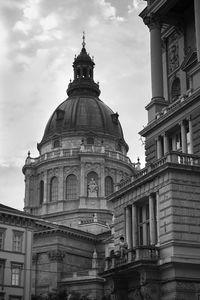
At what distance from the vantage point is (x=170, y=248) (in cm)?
3647

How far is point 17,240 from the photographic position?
206ft

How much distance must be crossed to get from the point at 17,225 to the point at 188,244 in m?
29.7

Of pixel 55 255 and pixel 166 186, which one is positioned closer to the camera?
A: pixel 166 186

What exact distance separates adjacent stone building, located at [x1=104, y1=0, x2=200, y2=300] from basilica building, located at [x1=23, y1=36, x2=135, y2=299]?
1511 inches

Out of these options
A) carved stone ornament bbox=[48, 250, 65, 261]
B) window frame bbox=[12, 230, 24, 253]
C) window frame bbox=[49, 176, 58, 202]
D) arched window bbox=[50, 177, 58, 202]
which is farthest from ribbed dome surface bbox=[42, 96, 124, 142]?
window frame bbox=[12, 230, 24, 253]

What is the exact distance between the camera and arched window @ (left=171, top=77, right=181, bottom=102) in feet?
A: 152

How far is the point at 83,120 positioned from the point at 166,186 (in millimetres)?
68863

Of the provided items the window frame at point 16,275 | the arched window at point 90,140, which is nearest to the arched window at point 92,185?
the arched window at point 90,140

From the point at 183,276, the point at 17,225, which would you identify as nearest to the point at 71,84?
the point at 17,225

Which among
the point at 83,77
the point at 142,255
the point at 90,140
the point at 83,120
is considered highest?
the point at 83,77

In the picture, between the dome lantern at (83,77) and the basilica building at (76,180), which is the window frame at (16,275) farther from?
the dome lantern at (83,77)

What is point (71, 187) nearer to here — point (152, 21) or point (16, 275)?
point (16, 275)

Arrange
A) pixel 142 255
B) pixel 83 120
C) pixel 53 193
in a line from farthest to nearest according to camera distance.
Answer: pixel 83 120 → pixel 53 193 → pixel 142 255

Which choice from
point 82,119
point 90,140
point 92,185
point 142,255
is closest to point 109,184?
point 92,185
